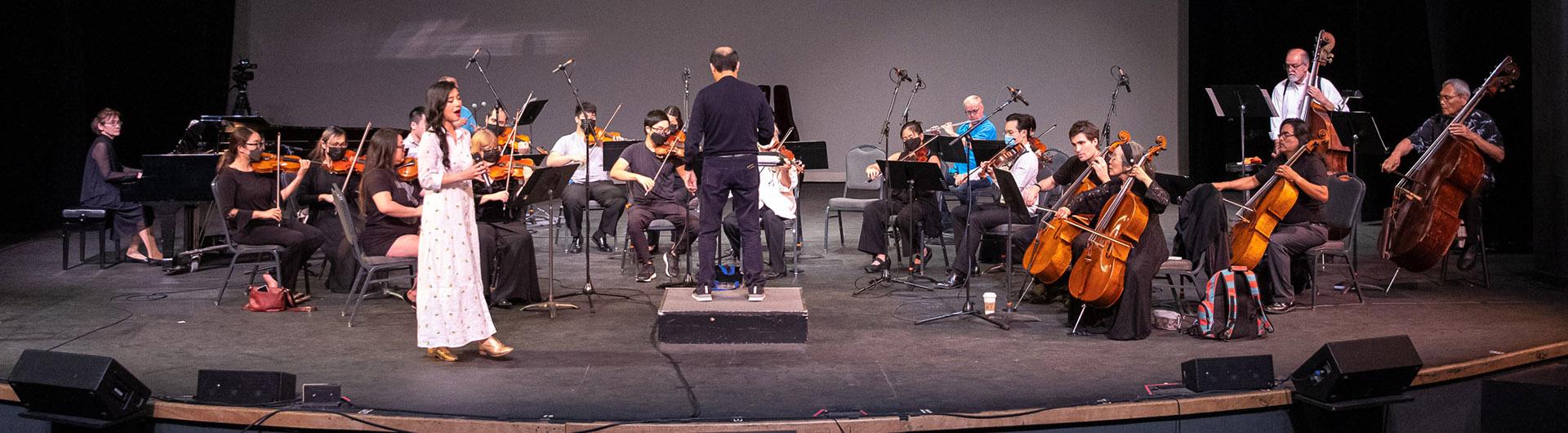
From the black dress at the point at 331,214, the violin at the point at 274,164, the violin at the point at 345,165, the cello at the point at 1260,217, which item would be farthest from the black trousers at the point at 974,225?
the violin at the point at 274,164

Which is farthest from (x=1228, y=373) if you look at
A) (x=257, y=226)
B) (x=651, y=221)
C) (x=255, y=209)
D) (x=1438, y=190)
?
(x=255, y=209)

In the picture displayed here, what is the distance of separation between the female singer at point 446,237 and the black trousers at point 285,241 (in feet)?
7.07

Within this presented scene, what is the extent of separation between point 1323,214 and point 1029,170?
5.34 ft

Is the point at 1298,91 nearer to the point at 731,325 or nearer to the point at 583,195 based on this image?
the point at 731,325

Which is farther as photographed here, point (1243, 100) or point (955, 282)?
point (1243, 100)

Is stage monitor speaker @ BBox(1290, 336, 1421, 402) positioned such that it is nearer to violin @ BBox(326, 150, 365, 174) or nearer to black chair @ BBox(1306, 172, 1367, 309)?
black chair @ BBox(1306, 172, 1367, 309)

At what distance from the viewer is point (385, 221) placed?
5.74m

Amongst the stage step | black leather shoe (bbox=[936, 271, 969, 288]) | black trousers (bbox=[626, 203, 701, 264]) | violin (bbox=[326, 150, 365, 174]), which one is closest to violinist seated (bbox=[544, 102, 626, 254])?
black trousers (bbox=[626, 203, 701, 264])

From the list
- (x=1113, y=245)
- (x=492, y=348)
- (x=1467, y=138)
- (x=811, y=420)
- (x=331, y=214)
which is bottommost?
(x=811, y=420)

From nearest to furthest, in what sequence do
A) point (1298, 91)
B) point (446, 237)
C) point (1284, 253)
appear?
point (446, 237)
point (1284, 253)
point (1298, 91)

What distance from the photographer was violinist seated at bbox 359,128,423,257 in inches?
213

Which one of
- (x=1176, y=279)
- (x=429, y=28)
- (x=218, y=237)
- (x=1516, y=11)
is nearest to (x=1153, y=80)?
(x=1516, y=11)

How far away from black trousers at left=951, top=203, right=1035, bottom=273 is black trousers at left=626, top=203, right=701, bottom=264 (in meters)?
1.54

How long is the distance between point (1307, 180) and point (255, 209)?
553 cm
